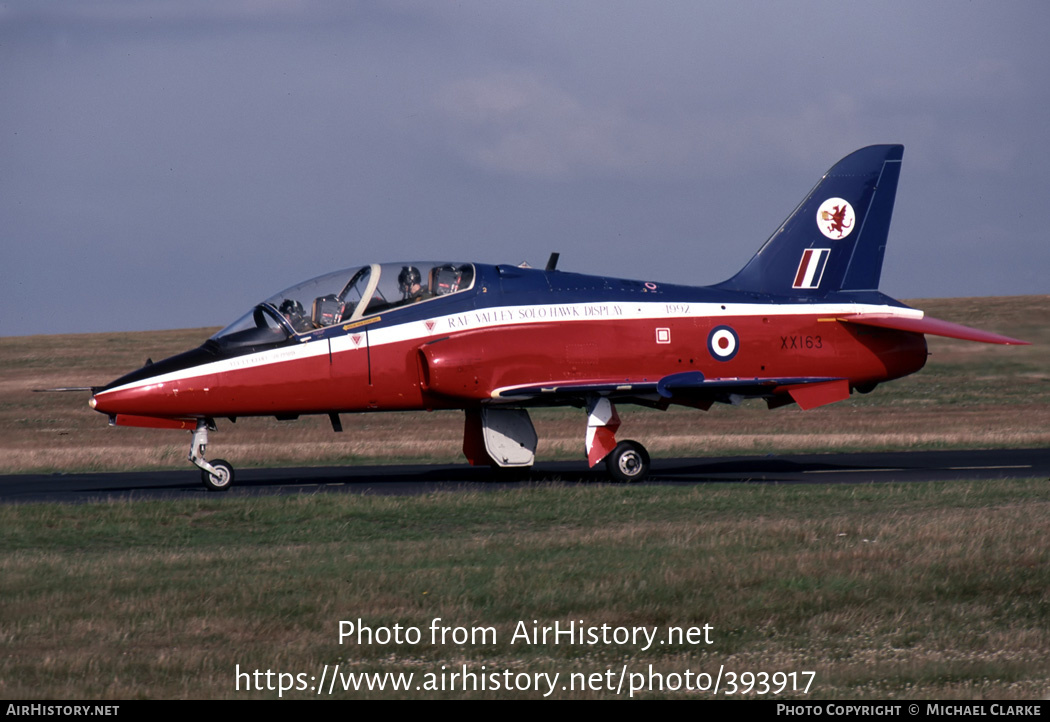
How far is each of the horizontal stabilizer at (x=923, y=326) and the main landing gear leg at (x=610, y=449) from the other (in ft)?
15.8

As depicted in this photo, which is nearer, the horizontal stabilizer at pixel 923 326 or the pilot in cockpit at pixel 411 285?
the pilot in cockpit at pixel 411 285

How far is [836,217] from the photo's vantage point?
2214cm

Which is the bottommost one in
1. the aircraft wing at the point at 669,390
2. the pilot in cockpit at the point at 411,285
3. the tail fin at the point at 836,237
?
the aircraft wing at the point at 669,390

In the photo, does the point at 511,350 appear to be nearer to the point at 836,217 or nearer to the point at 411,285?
the point at 411,285

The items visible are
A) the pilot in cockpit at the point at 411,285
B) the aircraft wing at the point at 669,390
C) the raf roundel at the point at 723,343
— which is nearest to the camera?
the pilot in cockpit at the point at 411,285

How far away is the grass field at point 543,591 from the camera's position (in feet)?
24.2

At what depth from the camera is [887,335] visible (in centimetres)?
2091

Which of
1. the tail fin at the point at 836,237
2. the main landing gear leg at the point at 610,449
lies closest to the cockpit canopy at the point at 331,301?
the main landing gear leg at the point at 610,449

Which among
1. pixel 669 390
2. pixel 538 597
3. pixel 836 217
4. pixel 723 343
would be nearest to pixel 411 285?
pixel 669 390

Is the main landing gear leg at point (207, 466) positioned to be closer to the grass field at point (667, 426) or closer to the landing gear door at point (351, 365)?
the landing gear door at point (351, 365)

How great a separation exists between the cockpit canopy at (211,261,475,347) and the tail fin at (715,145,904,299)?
20.3ft

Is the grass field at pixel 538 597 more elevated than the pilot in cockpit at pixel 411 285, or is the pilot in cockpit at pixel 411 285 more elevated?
the pilot in cockpit at pixel 411 285

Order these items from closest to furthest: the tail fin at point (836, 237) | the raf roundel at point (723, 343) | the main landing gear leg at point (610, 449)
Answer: the main landing gear leg at point (610, 449) → the raf roundel at point (723, 343) → the tail fin at point (836, 237)

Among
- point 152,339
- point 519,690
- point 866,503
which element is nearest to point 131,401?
point 866,503
